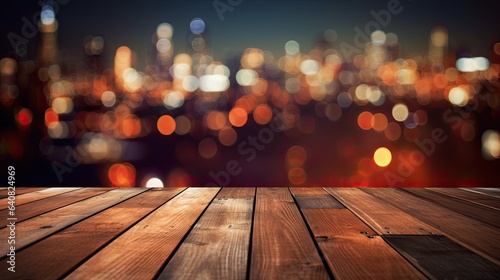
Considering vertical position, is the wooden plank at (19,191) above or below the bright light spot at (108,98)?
below

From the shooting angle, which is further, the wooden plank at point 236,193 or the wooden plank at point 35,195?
the wooden plank at point 236,193

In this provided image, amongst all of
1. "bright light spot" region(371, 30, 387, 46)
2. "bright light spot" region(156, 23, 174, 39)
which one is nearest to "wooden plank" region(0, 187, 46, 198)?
"bright light spot" region(156, 23, 174, 39)

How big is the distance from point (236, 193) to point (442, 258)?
1487 millimetres

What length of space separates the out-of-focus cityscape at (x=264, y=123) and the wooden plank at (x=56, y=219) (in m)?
20.5

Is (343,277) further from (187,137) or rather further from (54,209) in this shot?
(187,137)

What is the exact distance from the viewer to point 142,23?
18.0 ft

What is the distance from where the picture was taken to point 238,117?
2762 cm

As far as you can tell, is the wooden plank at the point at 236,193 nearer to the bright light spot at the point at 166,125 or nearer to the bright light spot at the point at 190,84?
the bright light spot at the point at 166,125

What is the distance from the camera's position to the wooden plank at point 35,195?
2.34 metres

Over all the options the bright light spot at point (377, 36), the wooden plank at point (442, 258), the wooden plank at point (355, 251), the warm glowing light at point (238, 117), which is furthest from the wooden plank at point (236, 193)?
the warm glowing light at point (238, 117)

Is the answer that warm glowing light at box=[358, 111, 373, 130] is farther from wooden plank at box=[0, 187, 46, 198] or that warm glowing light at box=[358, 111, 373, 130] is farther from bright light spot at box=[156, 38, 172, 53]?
wooden plank at box=[0, 187, 46, 198]

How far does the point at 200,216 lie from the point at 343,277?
3.04 ft

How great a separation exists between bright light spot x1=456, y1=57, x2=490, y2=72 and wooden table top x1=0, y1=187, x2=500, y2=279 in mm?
35509

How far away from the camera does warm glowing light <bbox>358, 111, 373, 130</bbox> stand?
1167 inches
